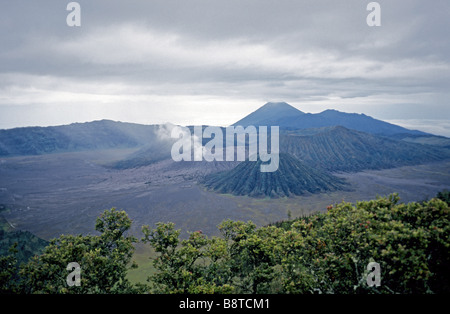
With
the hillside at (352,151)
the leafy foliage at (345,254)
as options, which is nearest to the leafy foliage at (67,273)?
the leafy foliage at (345,254)

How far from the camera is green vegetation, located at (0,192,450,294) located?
10617 millimetres

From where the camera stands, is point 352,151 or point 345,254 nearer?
point 345,254

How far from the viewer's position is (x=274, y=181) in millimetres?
100500

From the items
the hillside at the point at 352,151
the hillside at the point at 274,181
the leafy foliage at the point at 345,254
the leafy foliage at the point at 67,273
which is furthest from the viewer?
the hillside at the point at 352,151

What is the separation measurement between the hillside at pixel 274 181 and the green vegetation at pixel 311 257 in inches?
3037

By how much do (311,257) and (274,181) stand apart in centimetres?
8772

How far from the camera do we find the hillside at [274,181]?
95.2 meters

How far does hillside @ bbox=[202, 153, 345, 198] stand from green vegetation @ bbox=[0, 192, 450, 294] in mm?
77128

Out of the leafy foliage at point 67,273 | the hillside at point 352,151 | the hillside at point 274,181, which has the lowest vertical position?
the hillside at point 274,181

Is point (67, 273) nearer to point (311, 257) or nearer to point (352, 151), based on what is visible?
point (311, 257)

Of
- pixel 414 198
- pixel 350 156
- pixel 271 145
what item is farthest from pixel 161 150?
pixel 414 198

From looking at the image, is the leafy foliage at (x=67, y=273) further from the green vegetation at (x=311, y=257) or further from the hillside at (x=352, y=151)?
the hillside at (x=352, y=151)

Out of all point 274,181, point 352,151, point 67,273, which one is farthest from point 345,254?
point 352,151

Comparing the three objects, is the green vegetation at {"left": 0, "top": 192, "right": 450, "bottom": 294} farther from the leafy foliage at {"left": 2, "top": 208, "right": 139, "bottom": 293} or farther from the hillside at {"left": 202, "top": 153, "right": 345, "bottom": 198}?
the hillside at {"left": 202, "top": 153, "right": 345, "bottom": 198}
